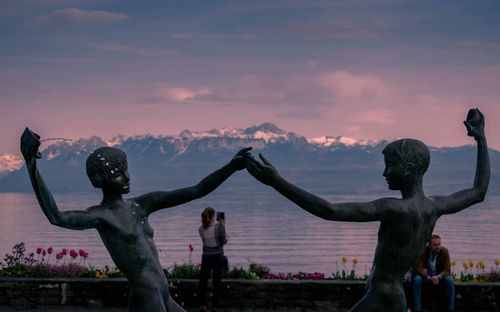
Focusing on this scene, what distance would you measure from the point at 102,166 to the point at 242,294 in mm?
11119

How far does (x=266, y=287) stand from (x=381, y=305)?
11.0 m

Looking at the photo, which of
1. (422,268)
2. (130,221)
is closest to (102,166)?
(130,221)

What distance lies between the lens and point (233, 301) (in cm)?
2127

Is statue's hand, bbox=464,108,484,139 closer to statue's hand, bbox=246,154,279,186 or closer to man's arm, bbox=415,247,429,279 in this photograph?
statue's hand, bbox=246,154,279,186

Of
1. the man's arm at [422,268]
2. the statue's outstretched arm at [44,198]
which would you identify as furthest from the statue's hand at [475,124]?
the man's arm at [422,268]

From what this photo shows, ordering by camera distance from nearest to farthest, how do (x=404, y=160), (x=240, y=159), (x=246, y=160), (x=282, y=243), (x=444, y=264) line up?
(x=246, y=160) → (x=240, y=159) → (x=404, y=160) → (x=444, y=264) → (x=282, y=243)

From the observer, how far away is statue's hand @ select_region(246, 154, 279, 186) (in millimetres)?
9773

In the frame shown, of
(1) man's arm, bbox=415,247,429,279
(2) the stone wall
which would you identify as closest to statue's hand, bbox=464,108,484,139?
(1) man's arm, bbox=415,247,429,279

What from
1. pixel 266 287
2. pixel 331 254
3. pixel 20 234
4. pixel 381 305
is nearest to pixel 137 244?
pixel 381 305

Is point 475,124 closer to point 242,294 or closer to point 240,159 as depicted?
point 240,159

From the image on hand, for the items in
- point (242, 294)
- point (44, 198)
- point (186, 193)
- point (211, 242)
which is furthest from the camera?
point (242, 294)

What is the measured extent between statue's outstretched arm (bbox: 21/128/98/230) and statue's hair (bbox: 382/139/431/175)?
264 cm

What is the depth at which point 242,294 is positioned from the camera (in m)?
21.3

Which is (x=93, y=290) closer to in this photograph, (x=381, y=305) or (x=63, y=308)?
(x=63, y=308)
